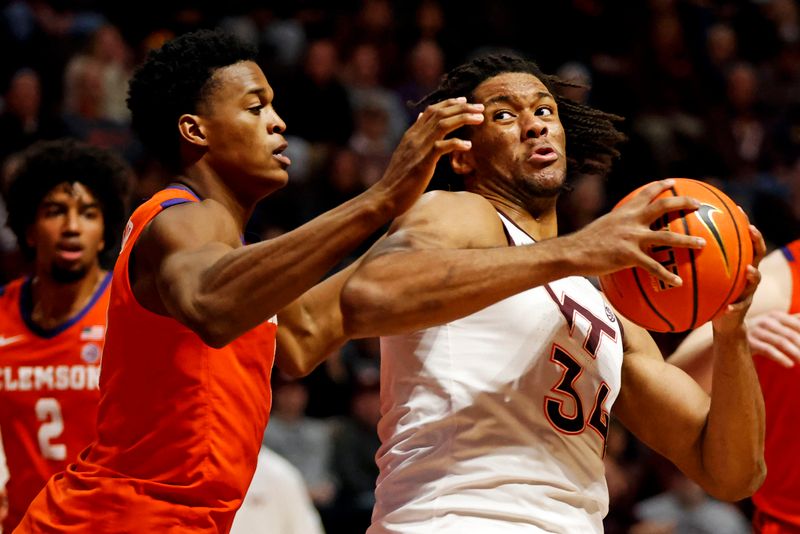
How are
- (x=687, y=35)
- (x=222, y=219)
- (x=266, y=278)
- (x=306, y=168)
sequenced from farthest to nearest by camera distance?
(x=687, y=35), (x=306, y=168), (x=222, y=219), (x=266, y=278)

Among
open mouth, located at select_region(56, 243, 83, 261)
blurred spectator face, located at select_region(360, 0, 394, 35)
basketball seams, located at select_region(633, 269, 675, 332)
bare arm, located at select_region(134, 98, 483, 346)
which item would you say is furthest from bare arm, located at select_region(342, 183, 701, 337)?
blurred spectator face, located at select_region(360, 0, 394, 35)

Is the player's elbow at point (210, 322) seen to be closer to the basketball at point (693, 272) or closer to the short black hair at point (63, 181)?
the basketball at point (693, 272)

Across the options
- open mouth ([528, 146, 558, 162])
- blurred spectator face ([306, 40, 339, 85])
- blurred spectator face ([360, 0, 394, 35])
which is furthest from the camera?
blurred spectator face ([360, 0, 394, 35])

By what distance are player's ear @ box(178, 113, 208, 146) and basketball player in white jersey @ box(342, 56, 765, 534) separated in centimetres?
67

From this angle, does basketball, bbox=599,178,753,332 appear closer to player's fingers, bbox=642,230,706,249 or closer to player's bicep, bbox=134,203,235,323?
player's fingers, bbox=642,230,706,249

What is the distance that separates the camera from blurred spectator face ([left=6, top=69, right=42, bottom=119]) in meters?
9.28

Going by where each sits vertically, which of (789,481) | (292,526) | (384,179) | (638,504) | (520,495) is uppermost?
(384,179)

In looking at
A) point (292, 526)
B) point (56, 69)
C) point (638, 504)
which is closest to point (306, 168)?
point (56, 69)

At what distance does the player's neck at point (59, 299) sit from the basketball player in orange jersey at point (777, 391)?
95.2 inches

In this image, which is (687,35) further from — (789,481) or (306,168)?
(789,481)

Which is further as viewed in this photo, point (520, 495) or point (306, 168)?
point (306, 168)

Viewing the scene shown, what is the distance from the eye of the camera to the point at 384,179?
2.92 metres

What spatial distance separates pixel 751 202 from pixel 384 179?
8.60 m

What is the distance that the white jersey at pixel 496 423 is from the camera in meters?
3.24
